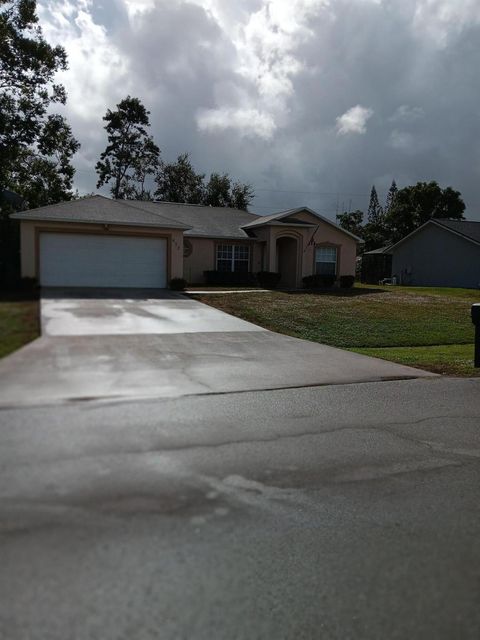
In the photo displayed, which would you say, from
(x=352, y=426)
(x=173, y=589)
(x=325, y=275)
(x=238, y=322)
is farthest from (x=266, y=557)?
(x=325, y=275)

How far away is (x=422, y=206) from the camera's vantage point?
54750 millimetres

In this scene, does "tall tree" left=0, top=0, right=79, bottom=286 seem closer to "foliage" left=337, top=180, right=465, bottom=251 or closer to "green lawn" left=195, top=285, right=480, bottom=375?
"green lawn" left=195, top=285, right=480, bottom=375

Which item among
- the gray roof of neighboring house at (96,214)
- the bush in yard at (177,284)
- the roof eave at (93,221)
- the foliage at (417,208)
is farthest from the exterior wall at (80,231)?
the foliage at (417,208)

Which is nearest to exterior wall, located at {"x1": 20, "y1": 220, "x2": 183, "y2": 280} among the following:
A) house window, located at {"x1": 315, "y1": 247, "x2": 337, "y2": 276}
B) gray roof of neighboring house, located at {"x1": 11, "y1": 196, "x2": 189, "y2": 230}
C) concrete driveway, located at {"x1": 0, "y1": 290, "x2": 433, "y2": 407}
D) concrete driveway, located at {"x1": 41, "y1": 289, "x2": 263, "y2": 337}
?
gray roof of neighboring house, located at {"x1": 11, "y1": 196, "x2": 189, "y2": 230}

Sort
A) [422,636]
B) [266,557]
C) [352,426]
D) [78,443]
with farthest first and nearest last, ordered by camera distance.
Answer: [352,426] < [78,443] < [266,557] < [422,636]

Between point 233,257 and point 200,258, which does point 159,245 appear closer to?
point 200,258

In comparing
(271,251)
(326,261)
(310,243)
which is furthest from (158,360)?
(326,261)

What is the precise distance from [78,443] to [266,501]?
2093mm

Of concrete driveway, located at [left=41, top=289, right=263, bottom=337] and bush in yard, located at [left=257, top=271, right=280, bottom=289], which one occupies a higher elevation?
bush in yard, located at [left=257, top=271, right=280, bottom=289]

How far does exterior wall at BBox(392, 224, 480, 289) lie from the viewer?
110 ft

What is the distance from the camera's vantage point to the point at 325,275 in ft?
93.2

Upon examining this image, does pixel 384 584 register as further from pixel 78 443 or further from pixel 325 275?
pixel 325 275

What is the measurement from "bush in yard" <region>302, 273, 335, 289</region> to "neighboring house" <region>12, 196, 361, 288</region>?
1.54 feet

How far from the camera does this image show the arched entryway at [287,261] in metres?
28.8
